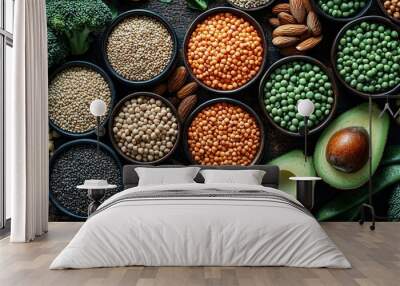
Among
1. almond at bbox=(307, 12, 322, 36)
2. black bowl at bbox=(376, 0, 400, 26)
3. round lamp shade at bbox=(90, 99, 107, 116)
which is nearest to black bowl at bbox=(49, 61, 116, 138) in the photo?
round lamp shade at bbox=(90, 99, 107, 116)

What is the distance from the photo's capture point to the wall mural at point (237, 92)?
6.68 m

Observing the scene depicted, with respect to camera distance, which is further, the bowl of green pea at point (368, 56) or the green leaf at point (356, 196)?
the green leaf at point (356, 196)

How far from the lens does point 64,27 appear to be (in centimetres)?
675

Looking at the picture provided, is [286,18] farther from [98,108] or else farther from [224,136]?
[98,108]

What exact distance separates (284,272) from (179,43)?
3502mm

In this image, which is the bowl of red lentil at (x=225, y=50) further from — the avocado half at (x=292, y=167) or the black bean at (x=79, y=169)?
the black bean at (x=79, y=169)

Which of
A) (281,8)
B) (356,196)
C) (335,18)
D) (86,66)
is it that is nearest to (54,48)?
(86,66)

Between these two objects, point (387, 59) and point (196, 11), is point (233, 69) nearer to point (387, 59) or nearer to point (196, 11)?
point (196, 11)

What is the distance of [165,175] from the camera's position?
643 centimetres

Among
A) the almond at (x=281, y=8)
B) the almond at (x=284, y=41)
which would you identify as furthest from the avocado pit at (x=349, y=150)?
the almond at (x=281, y=8)

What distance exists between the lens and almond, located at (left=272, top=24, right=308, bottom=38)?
673 cm

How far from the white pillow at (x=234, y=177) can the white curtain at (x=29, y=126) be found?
1.65m

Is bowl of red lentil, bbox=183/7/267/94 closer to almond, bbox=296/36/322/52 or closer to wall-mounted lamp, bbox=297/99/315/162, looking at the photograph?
almond, bbox=296/36/322/52

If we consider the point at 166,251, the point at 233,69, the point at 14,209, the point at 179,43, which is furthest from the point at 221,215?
the point at 179,43
